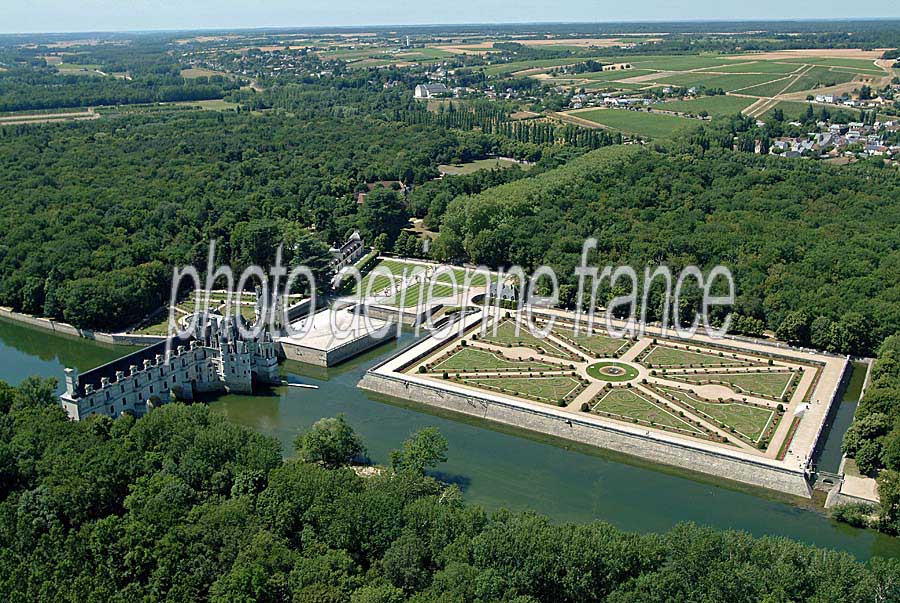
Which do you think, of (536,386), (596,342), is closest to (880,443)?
(536,386)

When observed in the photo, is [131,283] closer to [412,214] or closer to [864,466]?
[412,214]

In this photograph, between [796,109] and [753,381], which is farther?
[796,109]

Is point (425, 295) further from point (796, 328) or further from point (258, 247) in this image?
point (796, 328)

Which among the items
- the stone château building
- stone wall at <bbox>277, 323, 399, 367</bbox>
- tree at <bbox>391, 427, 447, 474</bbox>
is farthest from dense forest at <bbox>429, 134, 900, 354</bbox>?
tree at <bbox>391, 427, 447, 474</bbox>

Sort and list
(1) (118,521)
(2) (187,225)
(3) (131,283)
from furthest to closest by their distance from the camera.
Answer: (2) (187,225)
(3) (131,283)
(1) (118,521)

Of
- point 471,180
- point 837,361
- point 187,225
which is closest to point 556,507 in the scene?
point 837,361

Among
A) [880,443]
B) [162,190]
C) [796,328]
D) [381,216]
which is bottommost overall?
[880,443]
